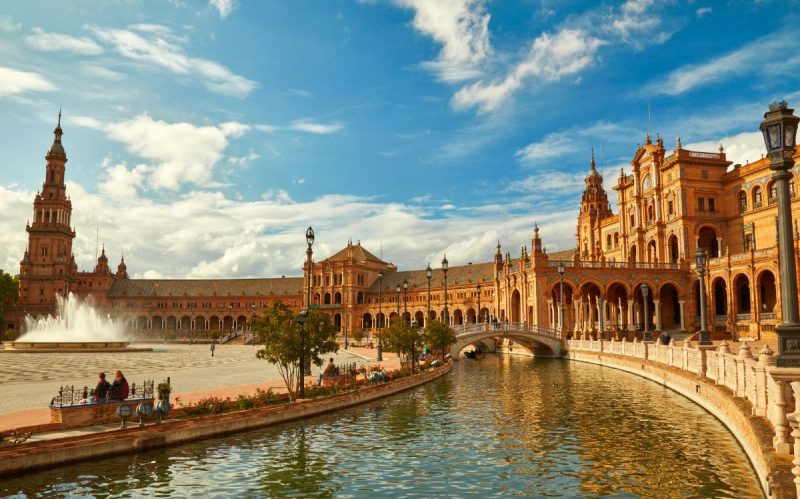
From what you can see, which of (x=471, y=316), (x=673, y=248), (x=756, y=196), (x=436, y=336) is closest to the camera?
(x=436, y=336)

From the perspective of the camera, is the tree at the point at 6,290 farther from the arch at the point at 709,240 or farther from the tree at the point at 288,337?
the arch at the point at 709,240

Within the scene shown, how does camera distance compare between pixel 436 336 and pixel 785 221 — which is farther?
pixel 436 336

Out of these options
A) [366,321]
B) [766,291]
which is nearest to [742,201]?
[766,291]

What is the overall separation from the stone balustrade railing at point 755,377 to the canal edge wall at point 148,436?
14637mm

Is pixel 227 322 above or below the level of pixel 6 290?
below

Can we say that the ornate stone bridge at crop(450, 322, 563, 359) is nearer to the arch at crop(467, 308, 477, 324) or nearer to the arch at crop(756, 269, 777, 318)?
the arch at crop(756, 269, 777, 318)

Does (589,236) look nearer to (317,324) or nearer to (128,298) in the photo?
(317,324)

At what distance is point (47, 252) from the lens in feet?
410

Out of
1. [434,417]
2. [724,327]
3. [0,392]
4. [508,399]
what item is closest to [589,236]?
[724,327]

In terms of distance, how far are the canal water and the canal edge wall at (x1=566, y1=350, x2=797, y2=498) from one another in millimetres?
532

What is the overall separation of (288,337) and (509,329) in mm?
36176

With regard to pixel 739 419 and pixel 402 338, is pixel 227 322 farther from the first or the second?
pixel 739 419

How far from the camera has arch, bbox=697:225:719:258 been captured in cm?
6850

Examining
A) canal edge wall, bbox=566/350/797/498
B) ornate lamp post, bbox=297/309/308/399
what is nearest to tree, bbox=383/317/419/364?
ornate lamp post, bbox=297/309/308/399
